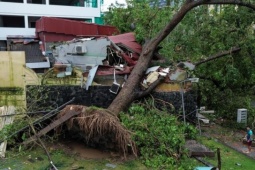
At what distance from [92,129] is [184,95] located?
451 cm

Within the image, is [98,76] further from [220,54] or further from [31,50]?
[31,50]

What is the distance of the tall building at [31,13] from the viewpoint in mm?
23266

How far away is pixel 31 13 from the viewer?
2412 centimetres

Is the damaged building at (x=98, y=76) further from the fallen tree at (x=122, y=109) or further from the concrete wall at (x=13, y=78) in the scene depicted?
the fallen tree at (x=122, y=109)

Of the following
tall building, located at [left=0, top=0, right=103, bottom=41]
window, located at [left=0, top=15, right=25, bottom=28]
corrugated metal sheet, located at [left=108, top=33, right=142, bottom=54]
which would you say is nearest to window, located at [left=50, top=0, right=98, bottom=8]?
tall building, located at [left=0, top=0, right=103, bottom=41]

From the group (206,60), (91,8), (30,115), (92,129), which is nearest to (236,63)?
(206,60)

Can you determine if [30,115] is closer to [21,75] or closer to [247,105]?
[21,75]

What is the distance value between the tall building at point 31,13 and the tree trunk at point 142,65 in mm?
15605

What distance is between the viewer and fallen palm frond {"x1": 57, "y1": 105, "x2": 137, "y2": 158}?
8281 mm

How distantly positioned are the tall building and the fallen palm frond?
17.0m

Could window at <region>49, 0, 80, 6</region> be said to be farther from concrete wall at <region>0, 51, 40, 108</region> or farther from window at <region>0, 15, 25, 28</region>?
concrete wall at <region>0, 51, 40, 108</region>

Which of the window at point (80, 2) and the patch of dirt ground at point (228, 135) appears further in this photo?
the window at point (80, 2)

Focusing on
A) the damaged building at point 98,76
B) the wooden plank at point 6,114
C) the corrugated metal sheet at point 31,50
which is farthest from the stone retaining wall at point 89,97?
the corrugated metal sheet at point 31,50

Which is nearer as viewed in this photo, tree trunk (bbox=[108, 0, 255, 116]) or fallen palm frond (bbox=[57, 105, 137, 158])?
fallen palm frond (bbox=[57, 105, 137, 158])
